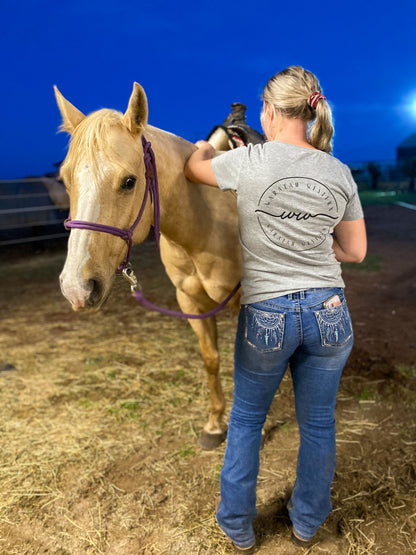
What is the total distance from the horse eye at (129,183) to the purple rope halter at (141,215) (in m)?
0.10

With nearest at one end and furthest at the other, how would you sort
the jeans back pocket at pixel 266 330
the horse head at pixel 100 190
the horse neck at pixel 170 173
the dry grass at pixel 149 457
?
the horse head at pixel 100 190, the jeans back pocket at pixel 266 330, the horse neck at pixel 170 173, the dry grass at pixel 149 457

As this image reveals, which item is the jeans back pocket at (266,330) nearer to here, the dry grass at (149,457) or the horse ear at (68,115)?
the dry grass at (149,457)

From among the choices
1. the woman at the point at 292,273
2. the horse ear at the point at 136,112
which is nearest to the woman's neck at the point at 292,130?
the woman at the point at 292,273

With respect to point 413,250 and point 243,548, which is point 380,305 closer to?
point 413,250

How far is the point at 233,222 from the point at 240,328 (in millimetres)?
744

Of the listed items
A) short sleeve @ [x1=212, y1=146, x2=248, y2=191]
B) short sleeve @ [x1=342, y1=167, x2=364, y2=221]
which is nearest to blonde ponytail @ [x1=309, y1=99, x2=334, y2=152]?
short sleeve @ [x1=342, y1=167, x2=364, y2=221]

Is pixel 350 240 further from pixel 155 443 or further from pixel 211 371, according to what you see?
pixel 155 443

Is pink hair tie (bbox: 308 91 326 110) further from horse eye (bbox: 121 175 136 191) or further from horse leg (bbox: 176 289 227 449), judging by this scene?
horse leg (bbox: 176 289 227 449)

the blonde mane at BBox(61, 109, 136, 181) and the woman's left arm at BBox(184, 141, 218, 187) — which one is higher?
the blonde mane at BBox(61, 109, 136, 181)

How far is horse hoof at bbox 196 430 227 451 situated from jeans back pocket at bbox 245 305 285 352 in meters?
1.29

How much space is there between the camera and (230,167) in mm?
1273

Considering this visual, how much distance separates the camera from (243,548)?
1.55 m

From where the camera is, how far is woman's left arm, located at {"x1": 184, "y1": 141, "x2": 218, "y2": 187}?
1.42 meters

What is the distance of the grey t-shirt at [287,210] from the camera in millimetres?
1187
